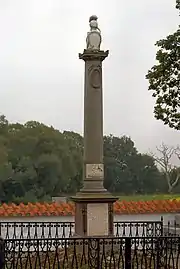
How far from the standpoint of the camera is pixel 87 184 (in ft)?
42.6

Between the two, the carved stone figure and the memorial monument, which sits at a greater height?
the carved stone figure

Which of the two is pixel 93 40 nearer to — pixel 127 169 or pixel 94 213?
pixel 94 213

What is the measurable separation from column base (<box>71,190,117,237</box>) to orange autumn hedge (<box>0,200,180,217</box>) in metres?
3.85

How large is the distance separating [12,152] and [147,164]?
55.1 feet

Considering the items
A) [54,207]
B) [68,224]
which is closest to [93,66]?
[68,224]

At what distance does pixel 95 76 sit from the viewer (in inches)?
519

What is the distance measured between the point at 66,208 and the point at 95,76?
17.4 ft

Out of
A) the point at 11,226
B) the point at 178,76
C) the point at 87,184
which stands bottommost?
A: the point at 11,226

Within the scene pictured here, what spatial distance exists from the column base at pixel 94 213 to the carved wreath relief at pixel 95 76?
2700mm

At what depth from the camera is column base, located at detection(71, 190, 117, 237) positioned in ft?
41.3

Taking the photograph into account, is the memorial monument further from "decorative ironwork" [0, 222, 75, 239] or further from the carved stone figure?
"decorative ironwork" [0, 222, 75, 239]

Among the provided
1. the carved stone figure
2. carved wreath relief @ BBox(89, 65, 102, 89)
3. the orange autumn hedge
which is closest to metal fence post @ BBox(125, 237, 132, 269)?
carved wreath relief @ BBox(89, 65, 102, 89)

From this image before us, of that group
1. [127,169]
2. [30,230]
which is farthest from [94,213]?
[127,169]

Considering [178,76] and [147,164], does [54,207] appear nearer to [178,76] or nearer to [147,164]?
[178,76]
